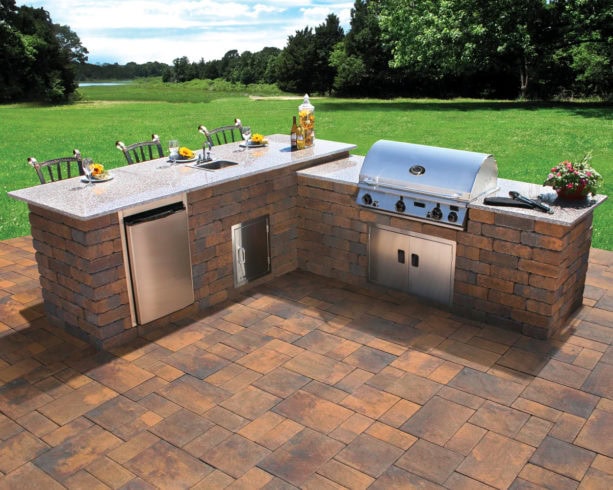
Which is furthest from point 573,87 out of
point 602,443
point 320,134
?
point 602,443

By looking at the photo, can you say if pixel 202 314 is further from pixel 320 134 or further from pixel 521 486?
pixel 320 134

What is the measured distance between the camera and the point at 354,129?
1780 centimetres

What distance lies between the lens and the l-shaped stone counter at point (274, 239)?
15.5ft

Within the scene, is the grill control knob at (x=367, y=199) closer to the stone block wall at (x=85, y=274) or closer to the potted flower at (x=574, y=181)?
the potted flower at (x=574, y=181)

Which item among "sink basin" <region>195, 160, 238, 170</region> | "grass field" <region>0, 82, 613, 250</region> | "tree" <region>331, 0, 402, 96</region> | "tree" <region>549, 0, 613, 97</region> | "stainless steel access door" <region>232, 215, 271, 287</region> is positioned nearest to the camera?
"stainless steel access door" <region>232, 215, 271, 287</region>

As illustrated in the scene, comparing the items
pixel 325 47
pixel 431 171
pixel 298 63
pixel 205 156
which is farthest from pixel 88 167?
pixel 325 47

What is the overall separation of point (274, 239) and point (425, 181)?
1740mm

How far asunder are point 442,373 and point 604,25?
2133 cm

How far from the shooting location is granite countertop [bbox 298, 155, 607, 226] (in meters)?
4.69

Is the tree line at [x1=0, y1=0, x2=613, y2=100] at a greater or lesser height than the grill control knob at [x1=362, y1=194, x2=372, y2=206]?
greater

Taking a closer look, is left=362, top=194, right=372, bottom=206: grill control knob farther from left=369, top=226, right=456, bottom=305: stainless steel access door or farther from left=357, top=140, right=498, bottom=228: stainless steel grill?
left=369, top=226, right=456, bottom=305: stainless steel access door

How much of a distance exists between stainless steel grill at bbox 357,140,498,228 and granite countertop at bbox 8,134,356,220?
980 millimetres

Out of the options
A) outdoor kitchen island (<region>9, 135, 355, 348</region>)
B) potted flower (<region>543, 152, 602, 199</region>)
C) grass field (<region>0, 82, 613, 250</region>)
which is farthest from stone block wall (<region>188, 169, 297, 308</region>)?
grass field (<region>0, 82, 613, 250</region>)

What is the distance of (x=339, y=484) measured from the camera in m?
3.40
